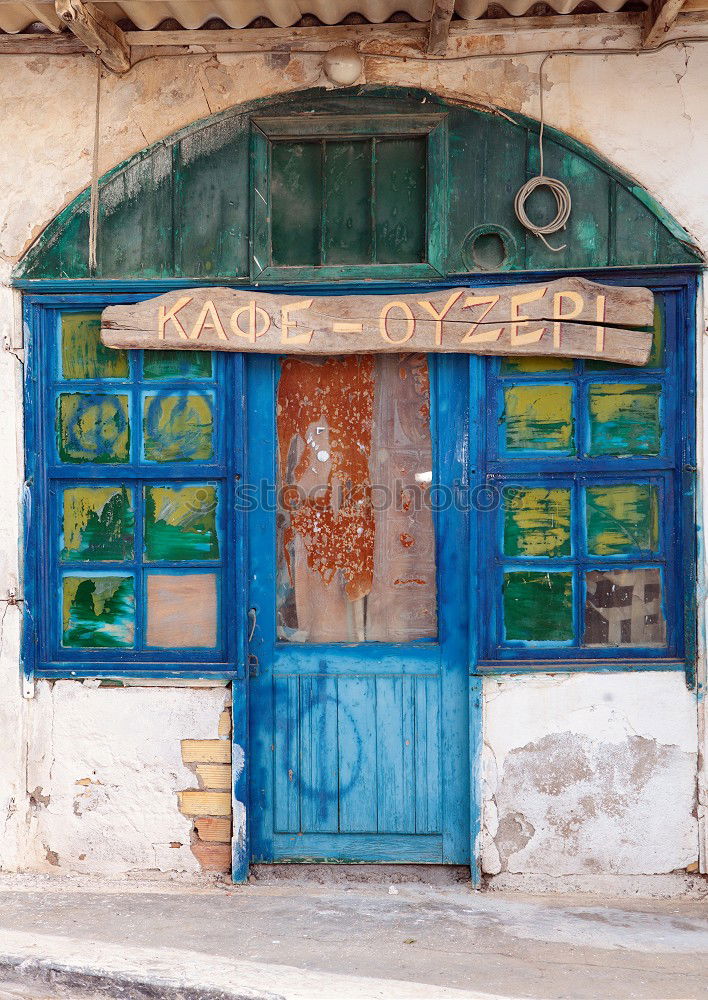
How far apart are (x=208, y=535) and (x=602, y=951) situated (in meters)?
2.43

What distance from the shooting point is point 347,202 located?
4.12 m

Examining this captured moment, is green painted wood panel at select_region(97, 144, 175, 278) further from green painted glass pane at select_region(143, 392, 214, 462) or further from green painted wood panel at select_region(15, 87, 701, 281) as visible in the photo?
green painted glass pane at select_region(143, 392, 214, 462)

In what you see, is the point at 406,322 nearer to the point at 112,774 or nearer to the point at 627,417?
the point at 627,417

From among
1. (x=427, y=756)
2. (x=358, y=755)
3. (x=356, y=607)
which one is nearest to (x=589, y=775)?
(x=427, y=756)

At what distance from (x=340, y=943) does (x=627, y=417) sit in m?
2.58

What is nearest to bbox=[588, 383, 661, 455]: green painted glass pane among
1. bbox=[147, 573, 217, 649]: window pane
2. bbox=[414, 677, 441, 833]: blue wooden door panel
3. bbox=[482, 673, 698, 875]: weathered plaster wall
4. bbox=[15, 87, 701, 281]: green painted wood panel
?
bbox=[15, 87, 701, 281]: green painted wood panel

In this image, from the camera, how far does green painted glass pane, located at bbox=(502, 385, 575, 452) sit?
161 inches

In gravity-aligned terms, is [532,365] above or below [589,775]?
above

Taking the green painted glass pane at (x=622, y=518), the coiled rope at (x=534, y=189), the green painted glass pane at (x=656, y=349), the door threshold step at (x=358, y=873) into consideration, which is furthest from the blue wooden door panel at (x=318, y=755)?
the coiled rope at (x=534, y=189)

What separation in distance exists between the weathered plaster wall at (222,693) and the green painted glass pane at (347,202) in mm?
344

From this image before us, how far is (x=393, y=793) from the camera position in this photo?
4.19 m

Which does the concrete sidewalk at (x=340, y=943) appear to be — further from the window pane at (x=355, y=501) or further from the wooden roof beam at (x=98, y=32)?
the wooden roof beam at (x=98, y=32)

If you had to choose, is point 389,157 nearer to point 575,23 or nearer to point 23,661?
point 575,23

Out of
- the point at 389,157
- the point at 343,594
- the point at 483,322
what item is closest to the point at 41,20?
the point at 389,157
